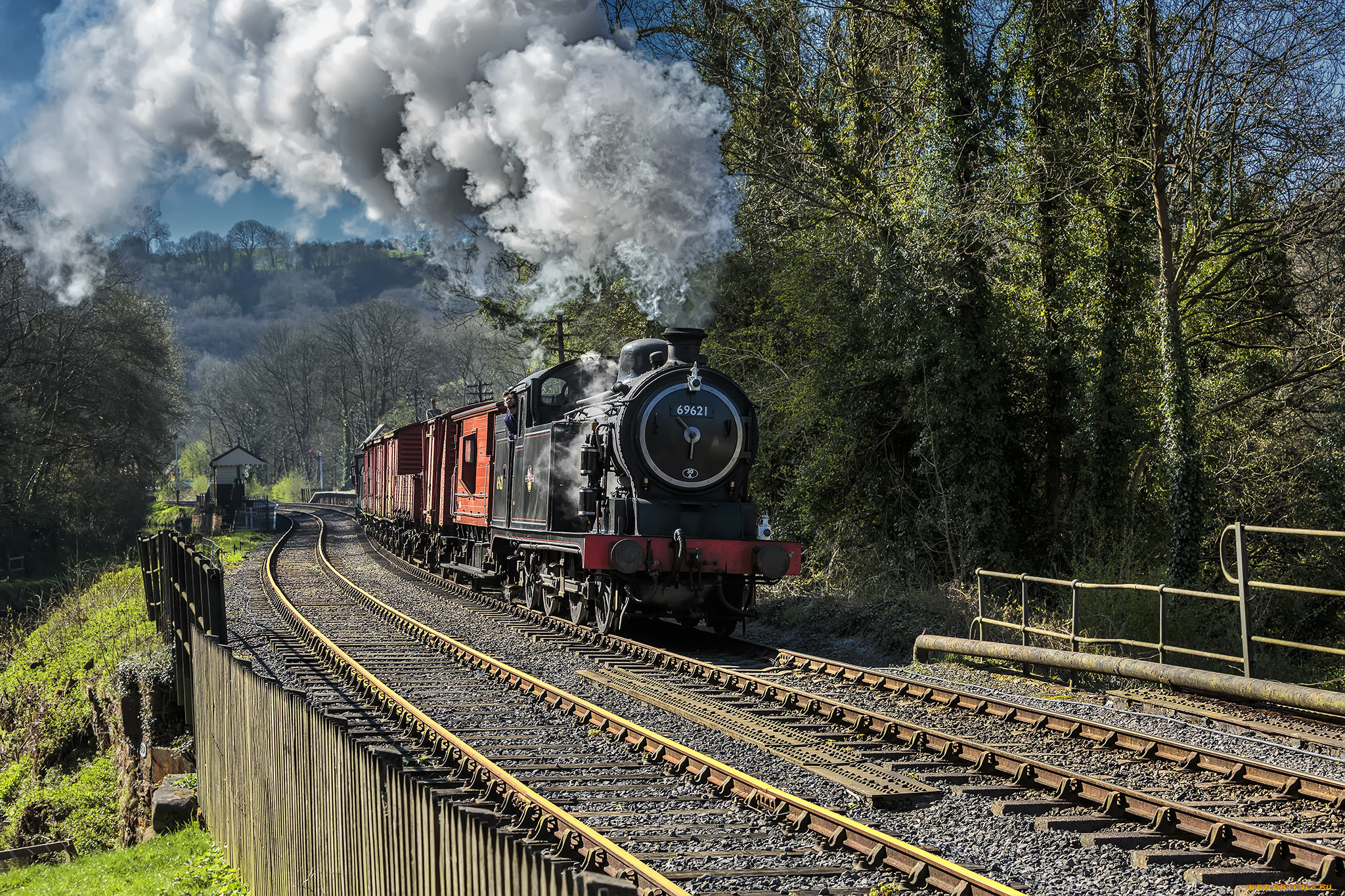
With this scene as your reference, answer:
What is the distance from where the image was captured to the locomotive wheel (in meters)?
12.9

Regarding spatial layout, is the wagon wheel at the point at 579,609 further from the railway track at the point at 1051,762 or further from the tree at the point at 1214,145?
the tree at the point at 1214,145

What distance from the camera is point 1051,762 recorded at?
6.81 metres

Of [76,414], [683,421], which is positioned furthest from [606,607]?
[76,414]

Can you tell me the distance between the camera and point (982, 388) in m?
16.5

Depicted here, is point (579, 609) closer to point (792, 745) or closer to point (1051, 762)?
point (792, 745)

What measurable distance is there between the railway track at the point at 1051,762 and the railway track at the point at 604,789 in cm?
110

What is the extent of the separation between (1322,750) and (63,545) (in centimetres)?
3733

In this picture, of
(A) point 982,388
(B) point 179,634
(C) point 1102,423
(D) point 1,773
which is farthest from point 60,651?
(C) point 1102,423

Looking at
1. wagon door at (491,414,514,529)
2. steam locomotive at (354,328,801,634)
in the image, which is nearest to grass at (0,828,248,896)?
steam locomotive at (354,328,801,634)

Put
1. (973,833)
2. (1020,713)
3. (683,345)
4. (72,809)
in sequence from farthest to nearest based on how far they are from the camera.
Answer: (72,809) → (683,345) → (1020,713) → (973,833)

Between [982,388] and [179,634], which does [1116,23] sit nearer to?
→ [982,388]

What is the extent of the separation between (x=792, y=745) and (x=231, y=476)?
43590mm

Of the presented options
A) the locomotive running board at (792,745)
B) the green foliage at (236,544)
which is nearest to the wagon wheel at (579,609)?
the locomotive running board at (792,745)

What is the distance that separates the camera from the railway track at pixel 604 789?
4.77 m
